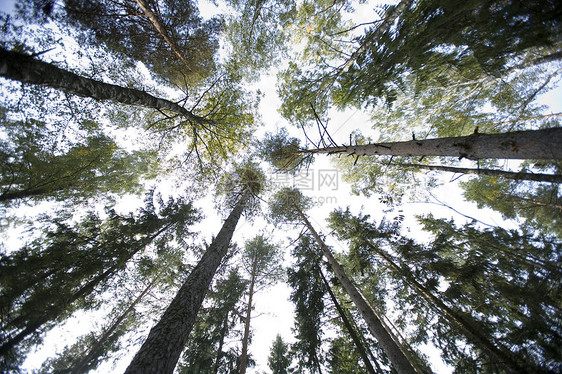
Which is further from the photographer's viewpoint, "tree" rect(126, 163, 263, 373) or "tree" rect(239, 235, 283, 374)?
"tree" rect(239, 235, 283, 374)

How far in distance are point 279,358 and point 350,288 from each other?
1106cm

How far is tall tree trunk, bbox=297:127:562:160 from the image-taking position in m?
1.88

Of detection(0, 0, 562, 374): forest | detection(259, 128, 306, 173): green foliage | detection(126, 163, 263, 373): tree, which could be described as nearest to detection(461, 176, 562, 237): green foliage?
detection(0, 0, 562, 374): forest

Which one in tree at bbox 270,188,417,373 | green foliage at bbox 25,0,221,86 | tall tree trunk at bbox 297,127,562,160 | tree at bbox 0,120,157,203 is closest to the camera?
tall tree trunk at bbox 297,127,562,160

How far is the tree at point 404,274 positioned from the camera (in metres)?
3.47

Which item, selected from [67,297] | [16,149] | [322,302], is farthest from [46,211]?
[322,302]

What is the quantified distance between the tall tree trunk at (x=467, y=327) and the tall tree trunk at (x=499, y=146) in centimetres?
245

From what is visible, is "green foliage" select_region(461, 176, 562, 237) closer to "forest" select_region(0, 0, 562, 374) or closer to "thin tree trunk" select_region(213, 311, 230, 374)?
"forest" select_region(0, 0, 562, 374)

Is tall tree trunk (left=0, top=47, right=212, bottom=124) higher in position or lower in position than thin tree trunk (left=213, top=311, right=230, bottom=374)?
higher

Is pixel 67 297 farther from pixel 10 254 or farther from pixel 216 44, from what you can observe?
pixel 216 44

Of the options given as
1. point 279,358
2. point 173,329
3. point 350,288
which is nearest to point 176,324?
point 173,329

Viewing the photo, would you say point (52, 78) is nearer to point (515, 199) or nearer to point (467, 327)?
point (467, 327)

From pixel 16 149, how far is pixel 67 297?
623 cm

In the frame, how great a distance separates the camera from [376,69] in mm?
4285
